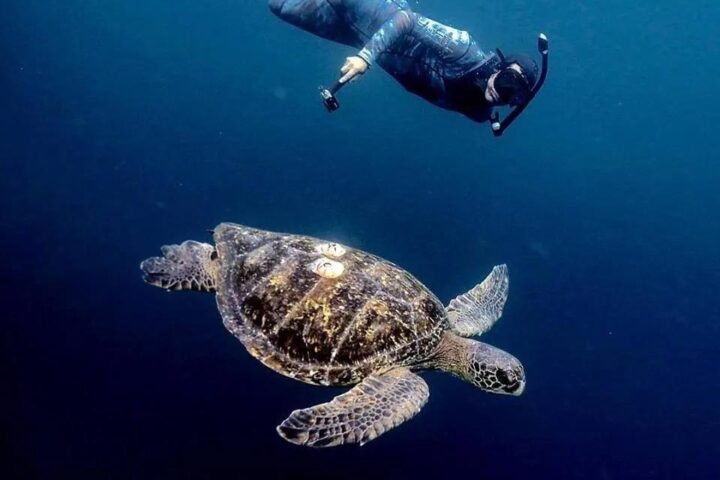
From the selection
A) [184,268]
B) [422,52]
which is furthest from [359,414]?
[422,52]

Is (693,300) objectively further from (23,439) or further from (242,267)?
(23,439)

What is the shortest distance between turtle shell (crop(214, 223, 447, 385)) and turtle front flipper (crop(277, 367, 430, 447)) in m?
0.21

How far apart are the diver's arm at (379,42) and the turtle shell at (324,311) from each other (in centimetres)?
197

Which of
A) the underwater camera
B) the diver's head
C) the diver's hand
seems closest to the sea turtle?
the underwater camera

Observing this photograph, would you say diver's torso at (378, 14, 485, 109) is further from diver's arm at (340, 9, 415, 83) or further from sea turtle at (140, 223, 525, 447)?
sea turtle at (140, 223, 525, 447)

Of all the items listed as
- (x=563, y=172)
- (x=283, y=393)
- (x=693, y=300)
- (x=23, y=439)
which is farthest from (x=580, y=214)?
(x=23, y=439)

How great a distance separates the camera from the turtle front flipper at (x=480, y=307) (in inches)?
172

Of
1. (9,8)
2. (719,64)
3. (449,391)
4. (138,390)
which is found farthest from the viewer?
(719,64)

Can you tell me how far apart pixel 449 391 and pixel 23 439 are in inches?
236

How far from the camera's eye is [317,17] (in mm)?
6676

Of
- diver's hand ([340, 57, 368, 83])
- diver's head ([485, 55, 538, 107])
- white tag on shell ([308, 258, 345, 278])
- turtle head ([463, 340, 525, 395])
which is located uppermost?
diver's head ([485, 55, 538, 107])

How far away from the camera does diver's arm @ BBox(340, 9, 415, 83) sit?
4578 millimetres

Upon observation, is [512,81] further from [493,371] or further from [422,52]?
[493,371]

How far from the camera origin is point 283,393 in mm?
5953
